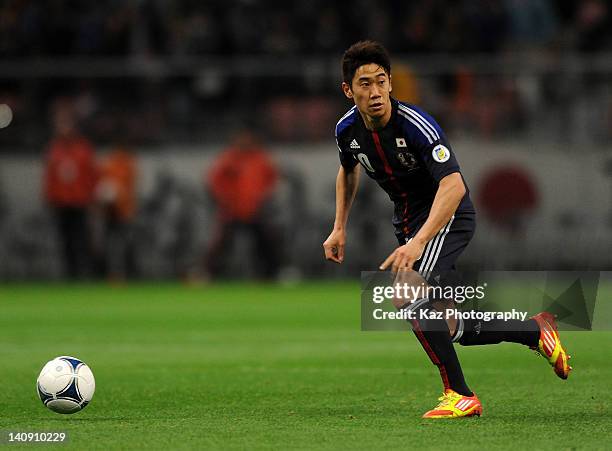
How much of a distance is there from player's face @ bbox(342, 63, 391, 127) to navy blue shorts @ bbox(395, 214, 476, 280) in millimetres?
765

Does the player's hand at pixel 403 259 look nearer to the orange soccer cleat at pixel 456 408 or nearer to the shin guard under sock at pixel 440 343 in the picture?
the shin guard under sock at pixel 440 343

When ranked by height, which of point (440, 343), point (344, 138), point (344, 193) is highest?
point (344, 138)

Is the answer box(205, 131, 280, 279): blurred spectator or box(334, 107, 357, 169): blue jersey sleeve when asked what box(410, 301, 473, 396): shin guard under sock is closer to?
box(334, 107, 357, 169): blue jersey sleeve

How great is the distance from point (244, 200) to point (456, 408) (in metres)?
12.6

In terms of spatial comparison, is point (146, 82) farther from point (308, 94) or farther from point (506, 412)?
point (506, 412)

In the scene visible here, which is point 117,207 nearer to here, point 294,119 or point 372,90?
point 294,119

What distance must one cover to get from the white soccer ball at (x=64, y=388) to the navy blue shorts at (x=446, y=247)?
1.98m

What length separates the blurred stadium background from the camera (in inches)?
760

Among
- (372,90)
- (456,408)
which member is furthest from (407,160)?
(456,408)

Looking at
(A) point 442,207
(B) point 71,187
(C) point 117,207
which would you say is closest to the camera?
(A) point 442,207

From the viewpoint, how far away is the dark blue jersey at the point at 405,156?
7.20m

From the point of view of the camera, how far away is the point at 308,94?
64.4 feet

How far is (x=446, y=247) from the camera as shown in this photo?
7461 mm

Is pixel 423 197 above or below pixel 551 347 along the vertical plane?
above
